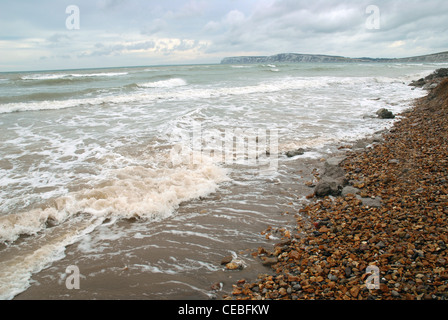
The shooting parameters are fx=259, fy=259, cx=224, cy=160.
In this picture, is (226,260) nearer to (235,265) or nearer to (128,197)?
(235,265)

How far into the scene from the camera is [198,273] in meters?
3.49

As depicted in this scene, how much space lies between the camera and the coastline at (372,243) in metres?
2.78

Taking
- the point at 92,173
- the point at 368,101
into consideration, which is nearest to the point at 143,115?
the point at 92,173

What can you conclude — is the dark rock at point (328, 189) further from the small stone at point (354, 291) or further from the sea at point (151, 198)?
the small stone at point (354, 291)

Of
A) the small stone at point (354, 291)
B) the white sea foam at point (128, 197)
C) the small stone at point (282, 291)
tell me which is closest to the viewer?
the small stone at point (354, 291)

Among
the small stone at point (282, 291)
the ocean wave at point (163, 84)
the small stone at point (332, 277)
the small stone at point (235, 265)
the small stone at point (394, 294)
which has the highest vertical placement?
Answer: the ocean wave at point (163, 84)

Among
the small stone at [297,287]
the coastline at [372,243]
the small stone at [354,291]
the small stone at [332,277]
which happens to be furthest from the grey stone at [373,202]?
the small stone at [297,287]

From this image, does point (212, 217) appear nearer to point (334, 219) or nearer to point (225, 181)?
point (225, 181)

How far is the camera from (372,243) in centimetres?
341

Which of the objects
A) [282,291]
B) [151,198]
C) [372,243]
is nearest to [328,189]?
[372,243]

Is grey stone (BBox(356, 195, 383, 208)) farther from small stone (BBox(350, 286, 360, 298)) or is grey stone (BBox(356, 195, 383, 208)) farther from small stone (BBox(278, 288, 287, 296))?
small stone (BBox(278, 288, 287, 296))

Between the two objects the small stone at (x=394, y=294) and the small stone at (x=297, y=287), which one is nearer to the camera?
the small stone at (x=394, y=294)

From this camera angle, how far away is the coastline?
278 cm
